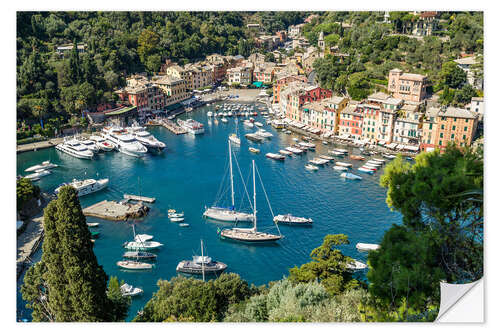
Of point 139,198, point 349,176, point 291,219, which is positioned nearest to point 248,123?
point 349,176

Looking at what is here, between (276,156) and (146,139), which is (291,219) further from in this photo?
(146,139)

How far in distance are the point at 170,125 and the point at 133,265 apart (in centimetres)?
1310

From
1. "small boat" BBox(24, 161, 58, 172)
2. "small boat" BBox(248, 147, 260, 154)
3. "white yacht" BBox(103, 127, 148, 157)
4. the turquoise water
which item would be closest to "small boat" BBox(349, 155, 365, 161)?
the turquoise water

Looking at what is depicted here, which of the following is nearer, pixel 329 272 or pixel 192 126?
pixel 329 272

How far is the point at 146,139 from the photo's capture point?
19.1m

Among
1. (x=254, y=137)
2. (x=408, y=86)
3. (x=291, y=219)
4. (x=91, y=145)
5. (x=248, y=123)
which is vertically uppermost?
(x=408, y=86)

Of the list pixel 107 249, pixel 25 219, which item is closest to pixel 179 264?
pixel 107 249

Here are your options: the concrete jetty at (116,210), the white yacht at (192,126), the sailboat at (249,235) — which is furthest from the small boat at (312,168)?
the white yacht at (192,126)

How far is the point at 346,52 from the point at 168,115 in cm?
1106

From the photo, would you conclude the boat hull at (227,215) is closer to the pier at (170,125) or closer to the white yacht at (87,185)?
the white yacht at (87,185)

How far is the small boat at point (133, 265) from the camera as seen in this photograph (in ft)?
33.9

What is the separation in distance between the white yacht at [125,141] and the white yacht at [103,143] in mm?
192

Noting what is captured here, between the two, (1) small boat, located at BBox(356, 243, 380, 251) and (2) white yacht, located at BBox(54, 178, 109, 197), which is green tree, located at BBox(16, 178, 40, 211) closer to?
(2) white yacht, located at BBox(54, 178, 109, 197)

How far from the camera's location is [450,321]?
561 centimetres
